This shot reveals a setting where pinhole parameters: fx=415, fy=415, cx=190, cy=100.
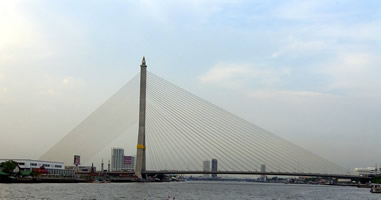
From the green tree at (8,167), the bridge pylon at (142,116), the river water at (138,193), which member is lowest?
the river water at (138,193)

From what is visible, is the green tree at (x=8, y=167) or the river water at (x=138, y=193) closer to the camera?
the river water at (x=138, y=193)

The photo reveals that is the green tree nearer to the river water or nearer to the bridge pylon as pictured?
the river water

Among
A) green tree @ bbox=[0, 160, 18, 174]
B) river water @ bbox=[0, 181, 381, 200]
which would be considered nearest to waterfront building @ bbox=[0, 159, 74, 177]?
green tree @ bbox=[0, 160, 18, 174]

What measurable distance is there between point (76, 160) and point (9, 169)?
2058 inches

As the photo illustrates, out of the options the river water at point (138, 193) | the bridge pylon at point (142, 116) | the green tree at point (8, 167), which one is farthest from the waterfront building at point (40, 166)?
the river water at point (138, 193)

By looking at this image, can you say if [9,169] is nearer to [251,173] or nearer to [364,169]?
[251,173]

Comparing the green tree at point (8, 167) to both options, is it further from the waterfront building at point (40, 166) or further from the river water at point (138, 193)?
the waterfront building at point (40, 166)

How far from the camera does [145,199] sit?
137ft

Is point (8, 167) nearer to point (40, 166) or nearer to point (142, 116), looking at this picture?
point (40, 166)

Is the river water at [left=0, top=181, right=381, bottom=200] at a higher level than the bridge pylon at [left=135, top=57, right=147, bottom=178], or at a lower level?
lower

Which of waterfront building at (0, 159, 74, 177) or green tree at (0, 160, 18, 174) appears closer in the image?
green tree at (0, 160, 18, 174)

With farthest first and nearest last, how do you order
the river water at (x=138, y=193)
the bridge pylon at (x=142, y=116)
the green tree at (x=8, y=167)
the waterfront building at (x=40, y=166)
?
1. the waterfront building at (x=40, y=166)
2. the green tree at (x=8, y=167)
3. the bridge pylon at (x=142, y=116)
4. the river water at (x=138, y=193)

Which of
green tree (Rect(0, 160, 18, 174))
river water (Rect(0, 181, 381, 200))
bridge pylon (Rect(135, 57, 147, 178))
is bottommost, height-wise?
river water (Rect(0, 181, 381, 200))

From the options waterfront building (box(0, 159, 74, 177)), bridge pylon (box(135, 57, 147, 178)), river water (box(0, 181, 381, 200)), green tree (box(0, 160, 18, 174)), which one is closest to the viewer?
river water (box(0, 181, 381, 200))
